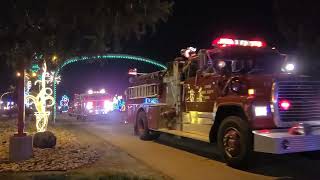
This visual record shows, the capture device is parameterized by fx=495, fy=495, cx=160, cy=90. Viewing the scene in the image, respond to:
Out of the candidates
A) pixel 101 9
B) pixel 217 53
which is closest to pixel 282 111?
pixel 217 53

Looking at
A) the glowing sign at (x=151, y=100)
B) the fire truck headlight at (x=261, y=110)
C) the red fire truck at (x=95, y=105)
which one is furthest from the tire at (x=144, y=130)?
the red fire truck at (x=95, y=105)

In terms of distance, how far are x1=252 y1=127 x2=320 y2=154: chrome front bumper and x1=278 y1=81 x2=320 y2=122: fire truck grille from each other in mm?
470

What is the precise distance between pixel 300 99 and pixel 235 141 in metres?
1.73

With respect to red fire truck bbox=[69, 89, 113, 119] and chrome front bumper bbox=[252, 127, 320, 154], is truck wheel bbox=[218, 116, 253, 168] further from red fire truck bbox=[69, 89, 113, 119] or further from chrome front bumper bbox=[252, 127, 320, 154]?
red fire truck bbox=[69, 89, 113, 119]

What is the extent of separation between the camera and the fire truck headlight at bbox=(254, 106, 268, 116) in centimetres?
1084

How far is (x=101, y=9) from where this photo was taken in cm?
623

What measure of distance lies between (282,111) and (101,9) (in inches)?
233

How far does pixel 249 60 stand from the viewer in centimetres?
1259

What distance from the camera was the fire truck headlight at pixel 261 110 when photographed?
1084 centimetres

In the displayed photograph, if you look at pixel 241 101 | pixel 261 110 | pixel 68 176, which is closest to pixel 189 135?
pixel 241 101

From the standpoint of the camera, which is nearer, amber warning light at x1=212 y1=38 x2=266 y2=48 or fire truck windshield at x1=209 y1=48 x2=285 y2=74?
fire truck windshield at x1=209 y1=48 x2=285 y2=74

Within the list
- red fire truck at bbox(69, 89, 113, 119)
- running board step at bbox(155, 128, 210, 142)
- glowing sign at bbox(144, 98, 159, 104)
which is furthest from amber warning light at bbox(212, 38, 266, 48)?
red fire truck at bbox(69, 89, 113, 119)

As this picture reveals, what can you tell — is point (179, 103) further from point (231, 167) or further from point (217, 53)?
point (231, 167)

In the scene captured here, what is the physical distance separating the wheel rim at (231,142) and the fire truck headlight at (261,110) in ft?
2.29
